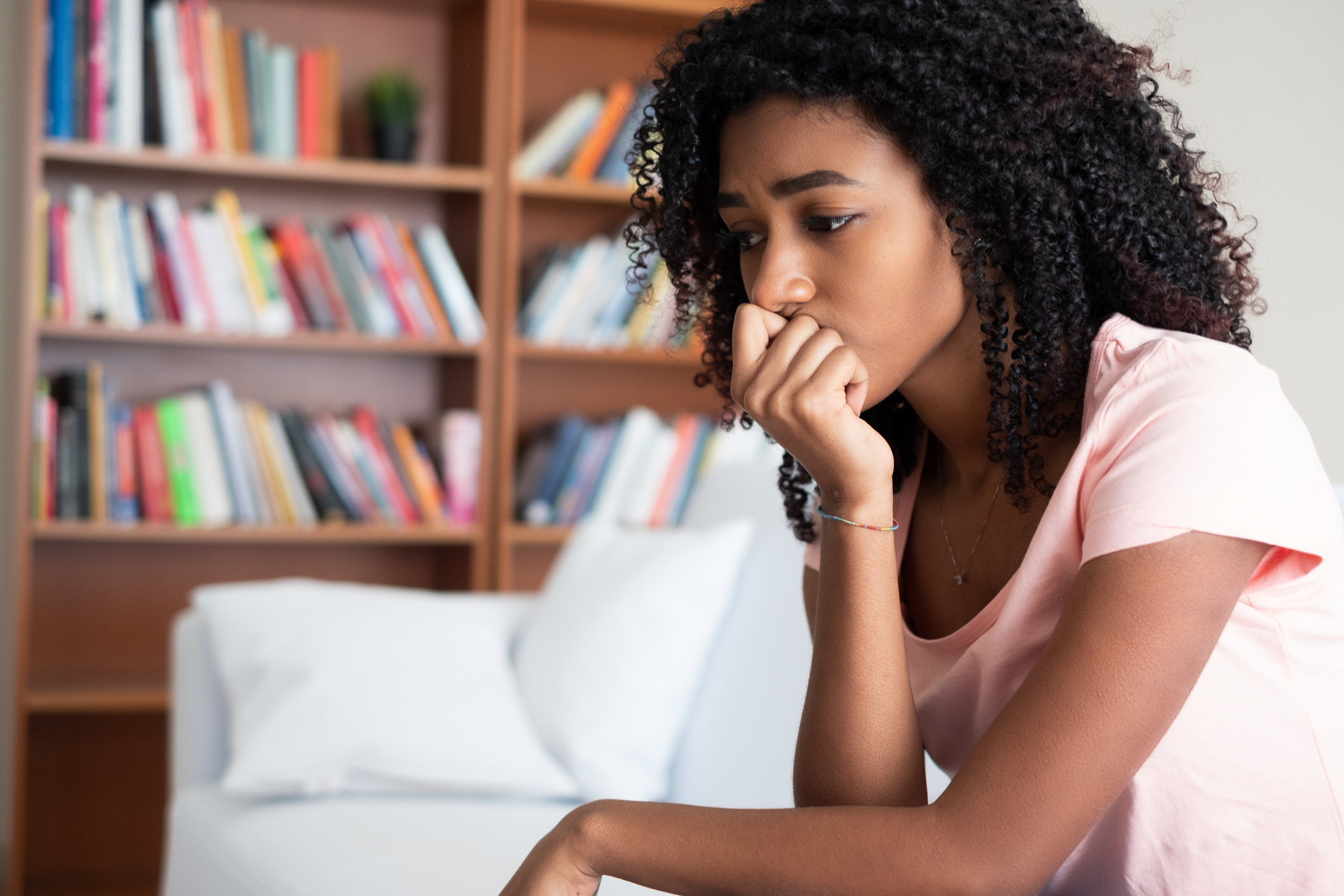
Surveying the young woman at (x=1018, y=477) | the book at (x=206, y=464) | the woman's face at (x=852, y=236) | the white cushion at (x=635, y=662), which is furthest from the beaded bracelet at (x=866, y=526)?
the book at (x=206, y=464)

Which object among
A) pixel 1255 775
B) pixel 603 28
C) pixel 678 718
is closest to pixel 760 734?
pixel 678 718

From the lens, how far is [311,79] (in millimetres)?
2746

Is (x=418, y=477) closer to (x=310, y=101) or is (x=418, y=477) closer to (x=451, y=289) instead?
(x=451, y=289)

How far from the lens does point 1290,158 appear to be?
4.37ft

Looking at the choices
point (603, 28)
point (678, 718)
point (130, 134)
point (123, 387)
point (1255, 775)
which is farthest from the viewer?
point (603, 28)

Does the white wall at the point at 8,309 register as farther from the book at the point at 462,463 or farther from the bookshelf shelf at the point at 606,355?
the bookshelf shelf at the point at 606,355

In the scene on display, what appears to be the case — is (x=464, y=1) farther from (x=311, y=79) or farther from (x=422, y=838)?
(x=422, y=838)

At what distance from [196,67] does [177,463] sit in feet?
2.81

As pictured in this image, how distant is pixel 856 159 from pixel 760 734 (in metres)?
0.85

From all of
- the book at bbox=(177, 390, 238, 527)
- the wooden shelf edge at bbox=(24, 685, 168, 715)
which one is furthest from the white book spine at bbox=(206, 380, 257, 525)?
the wooden shelf edge at bbox=(24, 685, 168, 715)

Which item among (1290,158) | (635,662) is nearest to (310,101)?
(635,662)

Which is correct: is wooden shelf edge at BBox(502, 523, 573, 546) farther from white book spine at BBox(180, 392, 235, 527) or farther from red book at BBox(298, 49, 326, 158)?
red book at BBox(298, 49, 326, 158)

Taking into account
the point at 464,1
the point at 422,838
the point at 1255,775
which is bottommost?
the point at 422,838

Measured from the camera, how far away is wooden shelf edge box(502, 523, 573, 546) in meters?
2.83
